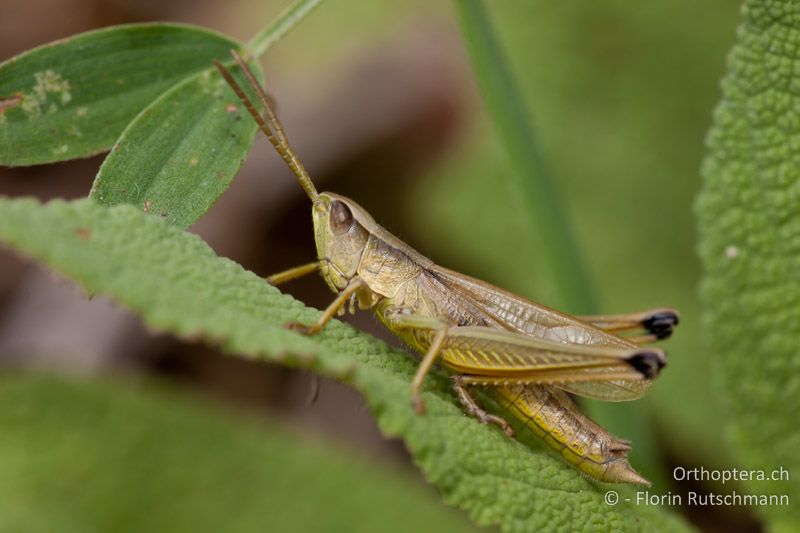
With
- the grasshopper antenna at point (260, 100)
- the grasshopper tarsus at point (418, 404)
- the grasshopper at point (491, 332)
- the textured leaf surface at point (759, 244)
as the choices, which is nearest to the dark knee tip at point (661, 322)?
the grasshopper at point (491, 332)

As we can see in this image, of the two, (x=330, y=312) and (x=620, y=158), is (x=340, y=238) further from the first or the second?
(x=620, y=158)

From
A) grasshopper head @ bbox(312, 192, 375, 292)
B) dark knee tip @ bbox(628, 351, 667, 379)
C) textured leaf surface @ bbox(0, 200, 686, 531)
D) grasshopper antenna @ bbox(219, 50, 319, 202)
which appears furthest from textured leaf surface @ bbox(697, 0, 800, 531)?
grasshopper antenna @ bbox(219, 50, 319, 202)

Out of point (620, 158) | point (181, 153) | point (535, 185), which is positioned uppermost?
point (620, 158)

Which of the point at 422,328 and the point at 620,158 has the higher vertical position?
the point at 620,158

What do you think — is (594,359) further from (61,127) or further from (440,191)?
(440,191)

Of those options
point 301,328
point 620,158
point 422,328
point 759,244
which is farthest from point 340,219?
point 620,158

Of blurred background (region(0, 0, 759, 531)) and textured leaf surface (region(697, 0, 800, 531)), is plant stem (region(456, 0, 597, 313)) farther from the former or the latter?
blurred background (region(0, 0, 759, 531))

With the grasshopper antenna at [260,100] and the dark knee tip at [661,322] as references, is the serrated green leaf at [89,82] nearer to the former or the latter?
the grasshopper antenna at [260,100]
